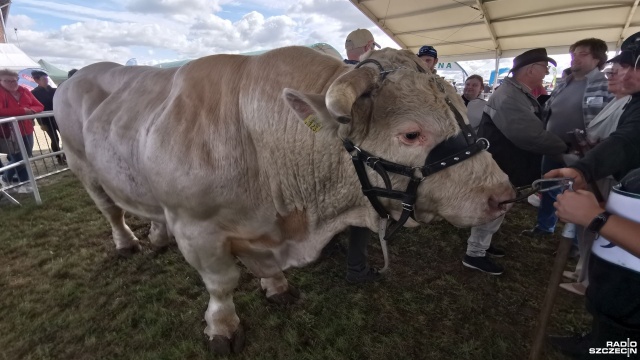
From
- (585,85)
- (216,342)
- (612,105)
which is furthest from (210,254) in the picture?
(585,85)

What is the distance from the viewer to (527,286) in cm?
356

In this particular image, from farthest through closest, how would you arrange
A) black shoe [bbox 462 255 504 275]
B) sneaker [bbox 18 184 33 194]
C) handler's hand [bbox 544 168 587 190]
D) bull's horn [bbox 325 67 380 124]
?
1. sneaker [bbox 18 184 33 194]
2. black shoe [bbox 462 255 504 275]
3. handler's hand [bbox 544 168 587 190]
4. bull's horn [bbox 325 67 380 124]

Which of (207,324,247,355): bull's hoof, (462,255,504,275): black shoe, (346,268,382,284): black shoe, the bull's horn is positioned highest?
the bull's horn

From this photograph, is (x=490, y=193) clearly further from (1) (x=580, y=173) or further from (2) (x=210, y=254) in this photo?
(2) (x=210, y=254)

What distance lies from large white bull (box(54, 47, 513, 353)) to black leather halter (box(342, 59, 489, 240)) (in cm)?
3

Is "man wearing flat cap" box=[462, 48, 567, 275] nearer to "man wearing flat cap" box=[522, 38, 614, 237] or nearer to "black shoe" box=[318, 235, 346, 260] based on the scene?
"man wearing flat cap" box=[522, 38, 614, 237]

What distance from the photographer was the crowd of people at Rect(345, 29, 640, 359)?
180 centimetres

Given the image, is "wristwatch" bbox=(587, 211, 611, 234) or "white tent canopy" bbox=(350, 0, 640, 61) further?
"white tent canopy" bbox=(350, 0, 640, 61)

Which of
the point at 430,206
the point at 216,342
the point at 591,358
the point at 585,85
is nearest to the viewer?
the point at 430,206

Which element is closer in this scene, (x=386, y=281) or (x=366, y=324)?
(x=366, y=324)

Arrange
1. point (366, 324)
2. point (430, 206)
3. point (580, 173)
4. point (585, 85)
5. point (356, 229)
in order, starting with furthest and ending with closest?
point (585, 85) < point (356, 229) < point (366, 324) < point (580, 173) < point (430, 206)

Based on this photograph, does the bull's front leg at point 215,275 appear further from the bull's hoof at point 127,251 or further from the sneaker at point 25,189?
the sneaker at point 25,189

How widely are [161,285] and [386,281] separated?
2.56m

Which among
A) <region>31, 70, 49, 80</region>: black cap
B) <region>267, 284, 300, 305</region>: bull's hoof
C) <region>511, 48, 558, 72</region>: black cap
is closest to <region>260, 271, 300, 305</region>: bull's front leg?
<region>267, 284, 300, 305</region>: bull's hoof
